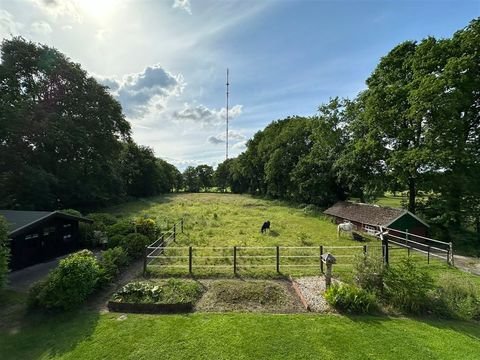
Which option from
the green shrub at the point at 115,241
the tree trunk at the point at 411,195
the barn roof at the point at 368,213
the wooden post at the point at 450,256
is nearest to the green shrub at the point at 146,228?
the green shrub at the point at 115,241

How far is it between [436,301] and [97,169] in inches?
1265

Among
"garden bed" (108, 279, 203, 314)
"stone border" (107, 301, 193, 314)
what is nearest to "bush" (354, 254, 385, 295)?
"garden bed" (108, 279, 203, 314)

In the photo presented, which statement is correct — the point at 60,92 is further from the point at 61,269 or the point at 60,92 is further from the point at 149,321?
the point at 149,321

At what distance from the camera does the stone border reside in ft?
28.4

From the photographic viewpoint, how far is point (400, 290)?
28.7 feet

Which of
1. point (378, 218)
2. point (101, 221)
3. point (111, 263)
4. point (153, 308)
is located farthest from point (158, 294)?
point (378, 218)

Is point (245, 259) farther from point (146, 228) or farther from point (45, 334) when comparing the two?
point (45, 334)

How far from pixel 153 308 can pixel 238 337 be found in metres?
3.12

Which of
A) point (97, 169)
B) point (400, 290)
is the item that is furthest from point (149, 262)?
point (97, 169)

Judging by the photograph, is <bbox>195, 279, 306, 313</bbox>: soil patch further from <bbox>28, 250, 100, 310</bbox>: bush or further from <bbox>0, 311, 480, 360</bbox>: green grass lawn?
<bbox>28, 250, 100, 310</bbox>: bush

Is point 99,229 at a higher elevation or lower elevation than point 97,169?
lower

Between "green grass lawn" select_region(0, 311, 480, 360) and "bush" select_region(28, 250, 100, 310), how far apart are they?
47cm

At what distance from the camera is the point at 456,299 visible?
905 centimetres

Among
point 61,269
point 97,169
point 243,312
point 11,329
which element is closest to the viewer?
point 11,329
